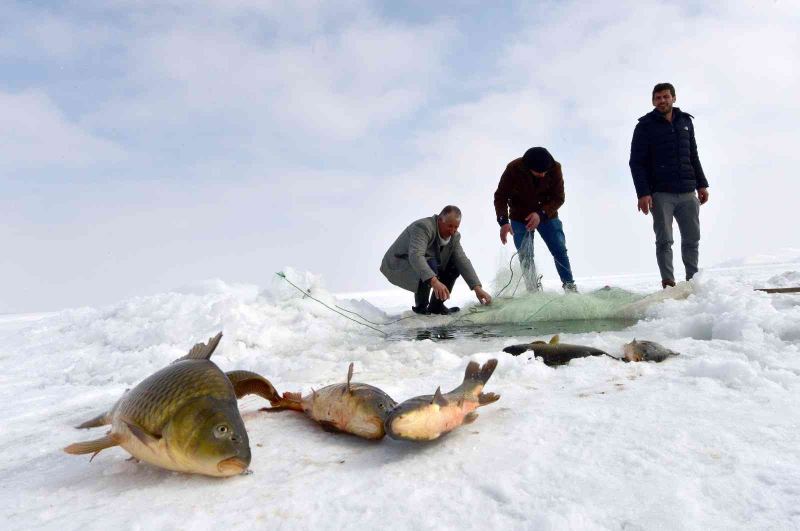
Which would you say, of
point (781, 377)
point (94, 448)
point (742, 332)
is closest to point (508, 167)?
point (742, 332)

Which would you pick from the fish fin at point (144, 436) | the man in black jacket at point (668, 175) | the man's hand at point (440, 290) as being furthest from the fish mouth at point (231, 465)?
the man in black jacket at point (668, 175)

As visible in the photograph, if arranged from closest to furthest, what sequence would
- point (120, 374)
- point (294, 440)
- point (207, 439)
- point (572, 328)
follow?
1. point (207, 439)
2. point (294, 440)
3. point (120, 374)
4. point (572, 328)

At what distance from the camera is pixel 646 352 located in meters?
3.03

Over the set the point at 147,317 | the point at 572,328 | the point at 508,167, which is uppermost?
the point at 508,167

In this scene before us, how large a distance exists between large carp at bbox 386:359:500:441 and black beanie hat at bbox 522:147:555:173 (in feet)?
20.5

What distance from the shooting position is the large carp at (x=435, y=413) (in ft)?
5.26

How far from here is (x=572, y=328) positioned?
5.65 m

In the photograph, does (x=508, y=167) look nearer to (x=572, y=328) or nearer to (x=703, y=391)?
(x=572, y=328)

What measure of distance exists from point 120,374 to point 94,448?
7.99 feet

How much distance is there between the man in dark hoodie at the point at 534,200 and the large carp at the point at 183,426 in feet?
21.4

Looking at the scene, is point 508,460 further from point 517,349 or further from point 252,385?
point 517,349

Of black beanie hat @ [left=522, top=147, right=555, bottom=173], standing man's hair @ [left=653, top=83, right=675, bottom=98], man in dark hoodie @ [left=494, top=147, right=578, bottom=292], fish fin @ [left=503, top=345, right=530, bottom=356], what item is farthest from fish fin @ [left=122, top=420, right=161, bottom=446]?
standing man's hair @ [left=653, top=83, right=675, bottom=98]

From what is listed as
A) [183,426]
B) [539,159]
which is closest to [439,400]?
[183,426]

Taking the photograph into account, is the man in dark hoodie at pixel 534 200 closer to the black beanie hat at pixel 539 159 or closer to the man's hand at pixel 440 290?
the black beanie hat at pixel 539 159
